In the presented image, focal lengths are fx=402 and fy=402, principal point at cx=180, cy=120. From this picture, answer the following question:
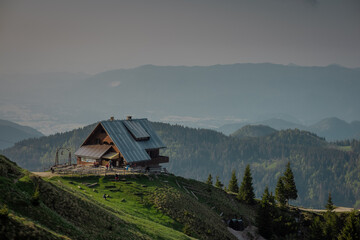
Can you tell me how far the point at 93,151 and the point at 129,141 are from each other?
23.0ft

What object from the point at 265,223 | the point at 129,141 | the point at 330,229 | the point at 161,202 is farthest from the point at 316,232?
the point at 129,141

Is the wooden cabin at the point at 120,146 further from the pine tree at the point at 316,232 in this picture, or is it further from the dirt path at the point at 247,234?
the pine tree at the point at 316,232

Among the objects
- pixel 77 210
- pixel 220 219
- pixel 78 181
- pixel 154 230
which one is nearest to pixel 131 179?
pixel 78 181

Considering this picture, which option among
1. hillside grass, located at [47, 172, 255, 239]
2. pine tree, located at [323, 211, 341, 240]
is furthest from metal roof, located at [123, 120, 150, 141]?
pine tree, located at [323, 211, 341, 240]

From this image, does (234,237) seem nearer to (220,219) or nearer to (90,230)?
(220,219)

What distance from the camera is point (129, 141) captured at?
3044 inches

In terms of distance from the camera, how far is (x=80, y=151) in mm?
78000

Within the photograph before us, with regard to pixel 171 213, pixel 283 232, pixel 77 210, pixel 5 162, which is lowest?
pixel 283 232

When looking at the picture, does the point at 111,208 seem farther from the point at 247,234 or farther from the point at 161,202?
the point at 247,234

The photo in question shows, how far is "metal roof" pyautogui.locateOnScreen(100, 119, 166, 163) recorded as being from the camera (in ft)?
244

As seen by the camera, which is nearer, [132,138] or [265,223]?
[265,223]

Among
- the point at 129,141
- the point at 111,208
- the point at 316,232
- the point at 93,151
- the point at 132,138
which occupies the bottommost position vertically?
the point at 316,232

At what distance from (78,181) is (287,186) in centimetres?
5206

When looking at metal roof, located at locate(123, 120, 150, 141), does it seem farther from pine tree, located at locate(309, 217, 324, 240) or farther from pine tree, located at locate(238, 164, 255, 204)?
pine tree, located at locate(309, 217, 324, 240)
